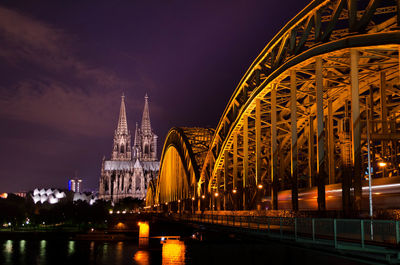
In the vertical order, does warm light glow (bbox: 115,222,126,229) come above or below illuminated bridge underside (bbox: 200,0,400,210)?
below

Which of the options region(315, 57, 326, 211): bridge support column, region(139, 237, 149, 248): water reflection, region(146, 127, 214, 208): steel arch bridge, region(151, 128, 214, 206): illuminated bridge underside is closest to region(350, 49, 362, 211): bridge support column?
region(315, 57, 326, 211): bridge support column

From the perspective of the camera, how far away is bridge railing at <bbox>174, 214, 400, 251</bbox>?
1698cm

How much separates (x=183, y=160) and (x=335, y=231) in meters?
68.0

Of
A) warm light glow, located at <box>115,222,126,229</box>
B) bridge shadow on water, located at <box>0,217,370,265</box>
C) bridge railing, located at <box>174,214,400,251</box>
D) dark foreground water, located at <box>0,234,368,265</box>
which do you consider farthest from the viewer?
warm light glow, located at <box>115,222,126,229</box>

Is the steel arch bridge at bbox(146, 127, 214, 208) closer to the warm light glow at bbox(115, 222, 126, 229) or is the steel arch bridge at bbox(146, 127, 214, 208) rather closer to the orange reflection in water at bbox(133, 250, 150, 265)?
the warm light glow at bbox(115, 222, 126, 229)

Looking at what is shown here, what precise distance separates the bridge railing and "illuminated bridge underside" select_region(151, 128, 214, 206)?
48227 mm

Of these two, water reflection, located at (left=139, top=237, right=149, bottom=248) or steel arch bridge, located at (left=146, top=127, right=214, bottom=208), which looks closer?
water reflection, located at (left=139, top=237, right=149, bottom=248)

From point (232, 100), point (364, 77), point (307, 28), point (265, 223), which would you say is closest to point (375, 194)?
point (265, 223)

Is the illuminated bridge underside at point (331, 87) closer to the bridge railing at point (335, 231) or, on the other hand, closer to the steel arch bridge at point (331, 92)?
the steel arch bridge at point (331, 92)

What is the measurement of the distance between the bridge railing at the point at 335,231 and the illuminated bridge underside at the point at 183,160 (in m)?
48.2

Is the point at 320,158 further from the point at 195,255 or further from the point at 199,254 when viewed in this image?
the point at 199,254

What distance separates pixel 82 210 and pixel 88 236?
5052 cm

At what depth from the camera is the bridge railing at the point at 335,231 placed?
17.0 meters

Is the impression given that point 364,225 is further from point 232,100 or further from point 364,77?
point 232,100
